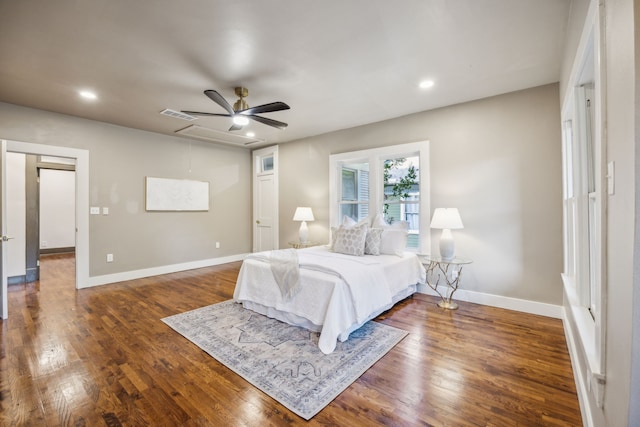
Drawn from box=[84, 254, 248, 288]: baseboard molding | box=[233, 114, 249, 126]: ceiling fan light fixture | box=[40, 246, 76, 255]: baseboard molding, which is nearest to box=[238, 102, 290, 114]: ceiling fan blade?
box=[233, 114, 249, 126]: ceiling fan light fixture

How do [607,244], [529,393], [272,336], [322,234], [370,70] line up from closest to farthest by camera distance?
1. [607,244]
2. [529,393]
3. [272,336]
4. [370,70]
5. [322,234]

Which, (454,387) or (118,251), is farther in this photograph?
(118,251)

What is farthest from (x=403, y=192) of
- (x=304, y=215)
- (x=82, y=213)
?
(x=82, y=213)

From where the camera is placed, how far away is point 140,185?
5035 mm

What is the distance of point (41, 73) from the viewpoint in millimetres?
2902

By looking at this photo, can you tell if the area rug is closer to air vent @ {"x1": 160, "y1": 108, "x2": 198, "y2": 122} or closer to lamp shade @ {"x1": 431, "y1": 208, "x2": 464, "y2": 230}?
lamp shade @ {"x1": 431, "y1": 208, "x2": 464, "y2": 230}

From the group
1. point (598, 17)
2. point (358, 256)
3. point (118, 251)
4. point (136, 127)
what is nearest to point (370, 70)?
point (598, 17)

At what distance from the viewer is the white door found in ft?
20.1

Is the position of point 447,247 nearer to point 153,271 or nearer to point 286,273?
point 286,273

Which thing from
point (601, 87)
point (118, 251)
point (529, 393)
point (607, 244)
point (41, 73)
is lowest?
point (529, 393)

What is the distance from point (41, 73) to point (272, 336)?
11.7ft

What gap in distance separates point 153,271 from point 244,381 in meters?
4.02

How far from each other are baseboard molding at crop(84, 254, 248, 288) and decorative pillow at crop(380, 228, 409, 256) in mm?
3884

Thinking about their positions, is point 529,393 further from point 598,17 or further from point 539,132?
point 539,132
